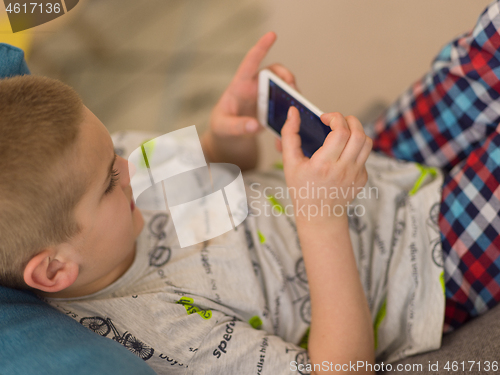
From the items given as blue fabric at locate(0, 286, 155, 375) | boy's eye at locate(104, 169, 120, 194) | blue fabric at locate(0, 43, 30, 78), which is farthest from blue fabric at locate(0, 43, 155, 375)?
blue fabric at locate(0, 43, 30, 78)

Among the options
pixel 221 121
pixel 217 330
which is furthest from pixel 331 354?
pixel 221 121

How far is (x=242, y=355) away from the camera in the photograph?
1.40ft

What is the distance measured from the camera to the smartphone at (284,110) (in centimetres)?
44

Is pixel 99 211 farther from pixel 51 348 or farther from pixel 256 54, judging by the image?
pixel 256 54

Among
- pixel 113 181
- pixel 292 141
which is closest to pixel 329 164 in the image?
pixel 292 141

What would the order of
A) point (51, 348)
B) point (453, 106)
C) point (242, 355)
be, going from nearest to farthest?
point (51, 348)
point (242, 355)
point (453, 106)

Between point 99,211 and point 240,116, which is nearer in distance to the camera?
point 99,211

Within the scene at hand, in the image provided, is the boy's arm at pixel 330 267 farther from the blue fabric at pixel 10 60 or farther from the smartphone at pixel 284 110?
the blue fabric at pixel 10 60

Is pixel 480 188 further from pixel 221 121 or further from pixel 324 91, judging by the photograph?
pixel 324 91

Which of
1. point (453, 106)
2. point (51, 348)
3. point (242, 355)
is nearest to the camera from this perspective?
point (51, 348)

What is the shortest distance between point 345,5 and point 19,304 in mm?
882

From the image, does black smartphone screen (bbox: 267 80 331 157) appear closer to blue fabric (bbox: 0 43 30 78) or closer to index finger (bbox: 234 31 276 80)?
index finger (bbox: 234 31 276 80)

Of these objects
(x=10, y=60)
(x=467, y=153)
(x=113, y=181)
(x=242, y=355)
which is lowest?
(x=242, y=355)

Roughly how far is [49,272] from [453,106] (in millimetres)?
551
